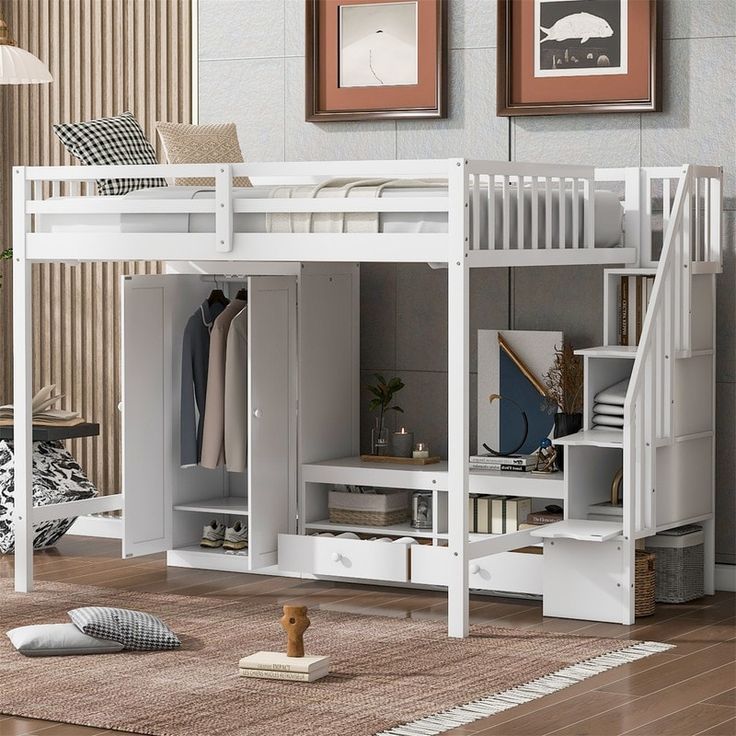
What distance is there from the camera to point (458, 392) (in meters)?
4.68

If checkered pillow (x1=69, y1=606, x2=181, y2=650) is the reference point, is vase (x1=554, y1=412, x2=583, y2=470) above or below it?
above

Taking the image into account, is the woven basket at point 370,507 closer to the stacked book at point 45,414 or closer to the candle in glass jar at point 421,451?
the candle in glass jar at point 421,451

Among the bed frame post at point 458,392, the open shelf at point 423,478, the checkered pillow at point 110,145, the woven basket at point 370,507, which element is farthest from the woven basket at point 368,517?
the checkered pillow at point 110,145

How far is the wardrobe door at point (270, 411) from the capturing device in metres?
5.56

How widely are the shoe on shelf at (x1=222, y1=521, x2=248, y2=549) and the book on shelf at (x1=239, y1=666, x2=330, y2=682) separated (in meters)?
1.78

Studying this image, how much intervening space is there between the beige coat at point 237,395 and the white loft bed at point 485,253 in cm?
25

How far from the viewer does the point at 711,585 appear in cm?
547

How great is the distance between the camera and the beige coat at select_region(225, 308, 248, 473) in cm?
577

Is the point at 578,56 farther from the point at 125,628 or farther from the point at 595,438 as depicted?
the point at 125,628

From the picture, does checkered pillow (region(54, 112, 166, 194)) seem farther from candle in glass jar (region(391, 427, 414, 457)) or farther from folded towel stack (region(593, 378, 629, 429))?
folded towel stack (region(593, 378, 629, 429))

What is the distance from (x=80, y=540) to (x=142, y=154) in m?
1.74

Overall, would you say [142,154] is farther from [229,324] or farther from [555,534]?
[555,534]

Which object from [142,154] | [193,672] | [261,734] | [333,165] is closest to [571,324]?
[333,165]

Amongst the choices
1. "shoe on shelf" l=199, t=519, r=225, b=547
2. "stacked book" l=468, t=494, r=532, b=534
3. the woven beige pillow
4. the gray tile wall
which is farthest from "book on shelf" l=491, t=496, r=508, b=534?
the woven beige pillow
